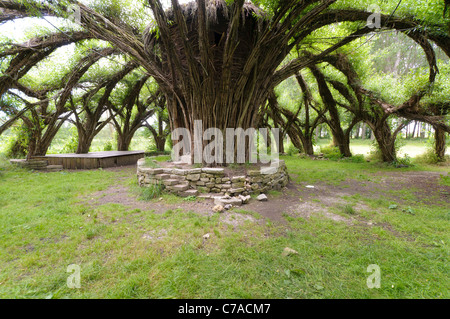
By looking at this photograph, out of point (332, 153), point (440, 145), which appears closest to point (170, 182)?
point (332, 153)

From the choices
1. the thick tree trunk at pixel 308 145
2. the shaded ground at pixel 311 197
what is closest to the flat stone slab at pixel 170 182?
the shaded ground at pixel 311 197

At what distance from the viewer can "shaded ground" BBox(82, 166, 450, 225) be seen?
367 centimetres

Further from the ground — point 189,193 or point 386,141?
point 386,141

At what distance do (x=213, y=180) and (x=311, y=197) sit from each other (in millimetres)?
2412

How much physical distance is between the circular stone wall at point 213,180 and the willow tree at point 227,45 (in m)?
1.30

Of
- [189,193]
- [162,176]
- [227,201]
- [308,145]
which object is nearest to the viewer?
[227,201]

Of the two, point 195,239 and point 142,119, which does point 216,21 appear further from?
point 142,119

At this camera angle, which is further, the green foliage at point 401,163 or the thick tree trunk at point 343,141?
the thick tree trunk at point 343,141

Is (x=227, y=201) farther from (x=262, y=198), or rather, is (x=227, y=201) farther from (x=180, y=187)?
(x=180, y=187)

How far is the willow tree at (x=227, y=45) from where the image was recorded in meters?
4.14

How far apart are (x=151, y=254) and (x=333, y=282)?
2020mm

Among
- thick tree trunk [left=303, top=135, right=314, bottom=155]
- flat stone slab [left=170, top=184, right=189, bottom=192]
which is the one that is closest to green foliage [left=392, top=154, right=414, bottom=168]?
thick tree trunk [left=303, top=135, right=314, bottom=155]

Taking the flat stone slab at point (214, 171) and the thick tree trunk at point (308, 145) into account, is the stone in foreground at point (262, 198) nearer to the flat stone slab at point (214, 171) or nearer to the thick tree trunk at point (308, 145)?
the flat stone slab at point (214, 171)

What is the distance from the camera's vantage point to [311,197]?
178 inches
